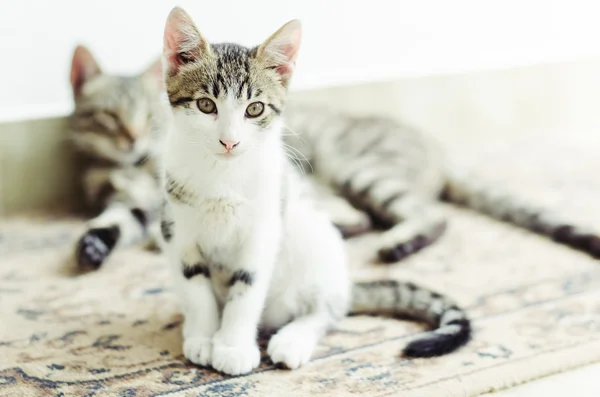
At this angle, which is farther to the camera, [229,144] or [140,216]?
[140,216]

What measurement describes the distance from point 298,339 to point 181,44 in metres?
0.70

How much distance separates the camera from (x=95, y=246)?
2059 millimetres

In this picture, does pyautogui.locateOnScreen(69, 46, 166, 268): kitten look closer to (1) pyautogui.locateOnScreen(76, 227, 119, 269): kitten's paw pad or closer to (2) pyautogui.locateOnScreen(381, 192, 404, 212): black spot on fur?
(1) pyautogui.locateOnScreen(76, 227, 119, 269): kitten's paw pad

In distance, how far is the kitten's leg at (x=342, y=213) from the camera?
2361 millimetres

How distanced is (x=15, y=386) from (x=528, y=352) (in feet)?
3.75

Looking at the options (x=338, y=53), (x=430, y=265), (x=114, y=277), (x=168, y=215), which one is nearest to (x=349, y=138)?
(x=338, y=53)

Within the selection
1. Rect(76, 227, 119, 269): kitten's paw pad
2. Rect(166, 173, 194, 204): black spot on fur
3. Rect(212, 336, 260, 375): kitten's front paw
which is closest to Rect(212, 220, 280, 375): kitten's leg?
Rect(212, 336, 260, 375): kitten's front paw

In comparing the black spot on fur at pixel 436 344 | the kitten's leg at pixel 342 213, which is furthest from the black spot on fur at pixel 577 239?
the black spot on fur at pixel 436 344

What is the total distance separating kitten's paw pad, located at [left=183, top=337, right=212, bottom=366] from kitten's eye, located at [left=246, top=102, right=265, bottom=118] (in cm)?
51

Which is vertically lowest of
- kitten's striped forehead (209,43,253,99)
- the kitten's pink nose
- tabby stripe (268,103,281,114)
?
the kitten's pink nose

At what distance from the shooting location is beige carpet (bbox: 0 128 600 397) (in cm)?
138

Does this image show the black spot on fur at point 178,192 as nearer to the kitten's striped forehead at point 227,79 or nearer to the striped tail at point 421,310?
the kitten's striped forehead at point 227,79

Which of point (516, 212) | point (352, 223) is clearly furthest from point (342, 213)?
point (516, 212)

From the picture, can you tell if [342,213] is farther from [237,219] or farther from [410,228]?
[237,219]
